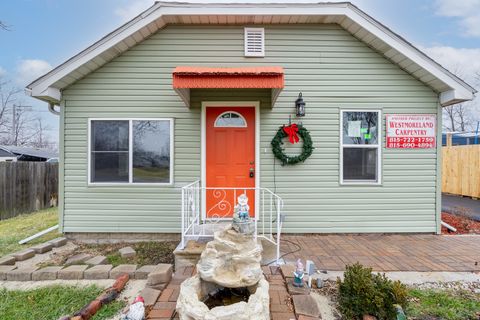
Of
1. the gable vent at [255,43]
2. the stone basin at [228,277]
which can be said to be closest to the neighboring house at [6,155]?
the gable vent at [255,43]

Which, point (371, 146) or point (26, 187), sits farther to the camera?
point (26, 187)

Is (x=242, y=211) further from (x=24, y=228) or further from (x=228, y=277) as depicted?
(x=24, y=228)

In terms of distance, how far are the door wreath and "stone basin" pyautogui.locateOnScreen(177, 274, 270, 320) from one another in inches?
115

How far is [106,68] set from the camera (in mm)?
4902

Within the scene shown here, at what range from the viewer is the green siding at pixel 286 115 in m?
4.91

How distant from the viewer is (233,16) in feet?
15.5

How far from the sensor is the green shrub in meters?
2.35

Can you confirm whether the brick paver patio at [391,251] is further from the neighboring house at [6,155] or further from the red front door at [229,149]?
the neighboring house at [6,155]

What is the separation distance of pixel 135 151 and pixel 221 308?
3.80m

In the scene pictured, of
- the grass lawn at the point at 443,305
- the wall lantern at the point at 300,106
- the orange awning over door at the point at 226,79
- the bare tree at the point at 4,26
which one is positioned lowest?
the grass lawn at the point at 443,305

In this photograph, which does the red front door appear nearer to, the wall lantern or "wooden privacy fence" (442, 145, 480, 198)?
the wall lantern

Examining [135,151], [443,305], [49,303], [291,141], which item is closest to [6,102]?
[135,151]

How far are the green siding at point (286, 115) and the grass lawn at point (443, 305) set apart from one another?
6.77 ft

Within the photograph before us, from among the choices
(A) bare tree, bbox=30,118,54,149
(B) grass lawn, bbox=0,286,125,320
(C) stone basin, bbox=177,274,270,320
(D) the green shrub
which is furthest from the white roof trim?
(A) bare tree, bbox=30,118,54,149
